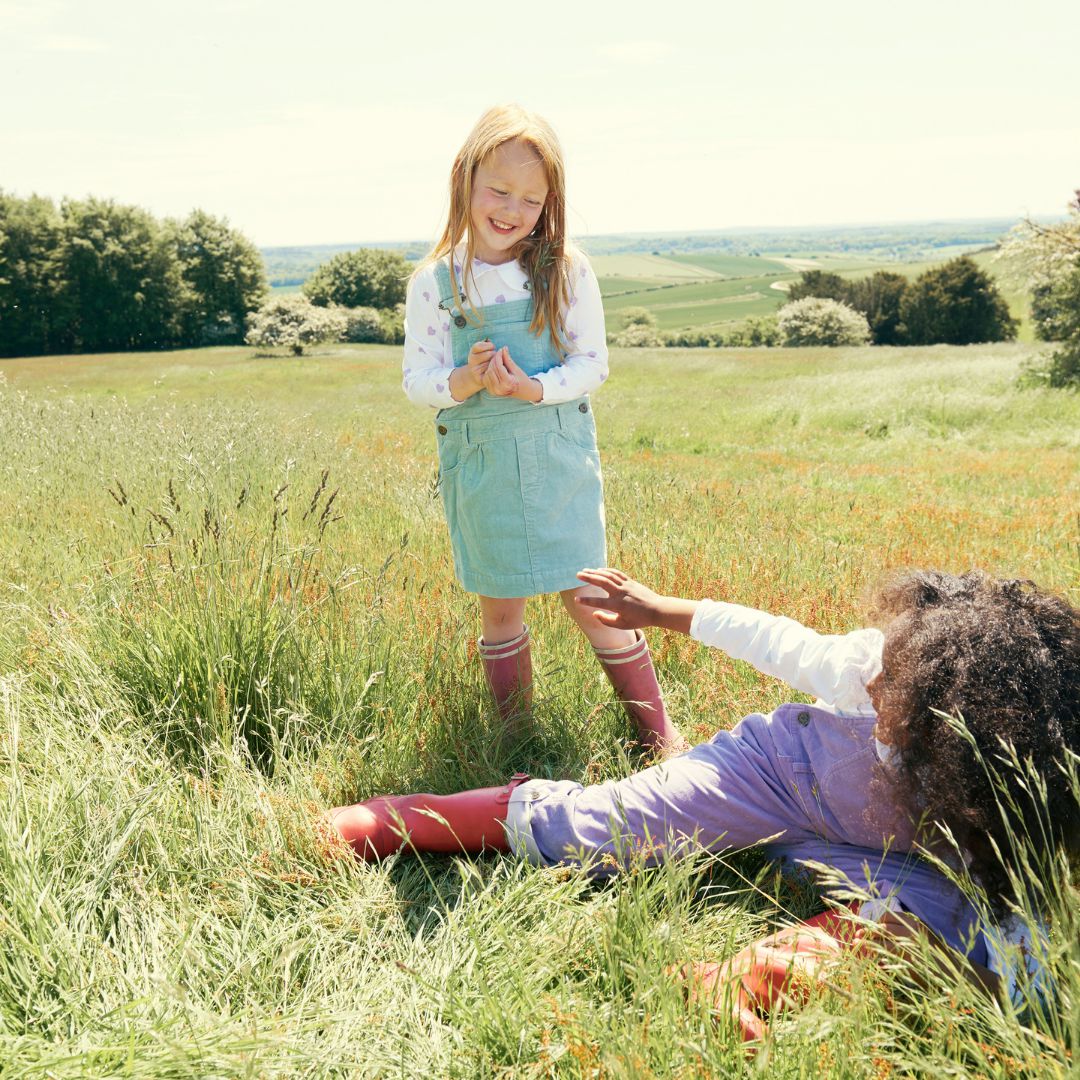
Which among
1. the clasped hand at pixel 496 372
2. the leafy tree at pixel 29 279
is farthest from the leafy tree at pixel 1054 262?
the leafy tree at pixel 29 279

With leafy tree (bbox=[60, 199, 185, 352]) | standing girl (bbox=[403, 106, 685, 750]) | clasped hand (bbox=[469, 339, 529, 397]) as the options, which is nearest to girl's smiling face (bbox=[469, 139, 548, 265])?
standing girl (bbox=[403, 106, 685, 750])

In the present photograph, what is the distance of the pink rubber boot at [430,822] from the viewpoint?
7.50ft

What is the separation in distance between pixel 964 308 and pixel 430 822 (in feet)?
223

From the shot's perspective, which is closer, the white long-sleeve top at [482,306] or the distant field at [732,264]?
the white long-sleeve top at [482,306]

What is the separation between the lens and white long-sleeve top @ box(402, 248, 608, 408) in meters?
2.79

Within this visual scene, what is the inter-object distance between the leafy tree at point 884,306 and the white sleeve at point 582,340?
6868 centimetres

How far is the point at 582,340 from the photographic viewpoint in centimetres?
288

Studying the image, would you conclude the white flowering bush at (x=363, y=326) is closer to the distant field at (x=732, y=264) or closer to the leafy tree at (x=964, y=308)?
the leafy tree at (x=964, y=308)

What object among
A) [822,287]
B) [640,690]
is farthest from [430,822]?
[822,287]

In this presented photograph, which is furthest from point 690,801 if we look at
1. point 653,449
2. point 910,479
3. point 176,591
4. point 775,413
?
point 775,413

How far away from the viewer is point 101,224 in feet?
172

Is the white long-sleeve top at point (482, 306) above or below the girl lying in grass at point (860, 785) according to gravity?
above

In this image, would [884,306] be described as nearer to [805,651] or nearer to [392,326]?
[392,326]

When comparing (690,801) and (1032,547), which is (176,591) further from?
(1032,547)
